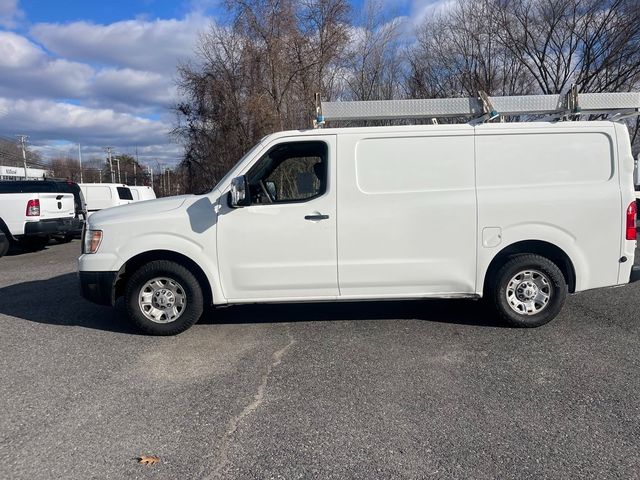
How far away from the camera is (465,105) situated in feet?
18.4

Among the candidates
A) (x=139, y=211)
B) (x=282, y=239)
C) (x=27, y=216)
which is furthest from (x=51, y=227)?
(x=282, y=239)

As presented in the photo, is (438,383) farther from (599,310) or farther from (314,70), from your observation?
(314,70)

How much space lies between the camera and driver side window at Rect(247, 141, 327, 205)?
5348mm

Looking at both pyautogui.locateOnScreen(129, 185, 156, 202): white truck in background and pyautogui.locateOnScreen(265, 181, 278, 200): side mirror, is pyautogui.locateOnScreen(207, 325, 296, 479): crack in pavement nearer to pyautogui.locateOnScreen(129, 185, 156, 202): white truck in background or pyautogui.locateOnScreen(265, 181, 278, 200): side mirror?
pyautogui.locateOnScreen(265, 181, 278, 200): side mirror

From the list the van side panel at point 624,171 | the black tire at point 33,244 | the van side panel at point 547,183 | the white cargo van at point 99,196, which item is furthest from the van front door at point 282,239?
the white cargo van at point 99,196

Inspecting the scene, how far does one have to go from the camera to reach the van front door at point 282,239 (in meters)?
5.23

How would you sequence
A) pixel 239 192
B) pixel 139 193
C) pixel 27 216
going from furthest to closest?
pixel 139 193 → pixel 27 216 → pixel 239 192

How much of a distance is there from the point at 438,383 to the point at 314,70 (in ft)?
61.6

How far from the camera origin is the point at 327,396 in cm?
387

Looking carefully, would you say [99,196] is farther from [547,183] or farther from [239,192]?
[547,183]

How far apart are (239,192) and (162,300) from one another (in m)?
1.43

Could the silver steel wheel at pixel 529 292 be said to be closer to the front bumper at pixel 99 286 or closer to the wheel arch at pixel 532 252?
the wheel arch at pixel 532 252

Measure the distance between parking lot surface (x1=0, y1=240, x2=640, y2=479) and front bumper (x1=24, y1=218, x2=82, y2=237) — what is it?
21.4 ft

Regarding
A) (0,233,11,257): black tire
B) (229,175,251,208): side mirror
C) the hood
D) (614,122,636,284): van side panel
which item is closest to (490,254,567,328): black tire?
(614,122,636,284): van side panel
